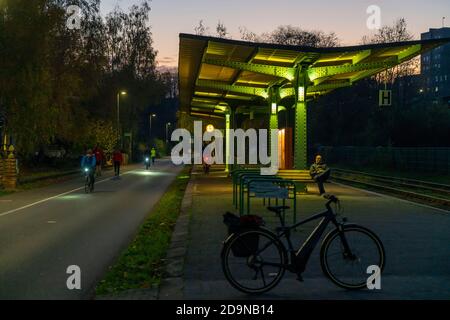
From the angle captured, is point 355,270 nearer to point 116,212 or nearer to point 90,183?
point 116,212

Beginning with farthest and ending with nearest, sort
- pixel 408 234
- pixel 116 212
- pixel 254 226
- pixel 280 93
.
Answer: pixel 280 93
pixel 116 212
pixel 408 234
pixel 254 226

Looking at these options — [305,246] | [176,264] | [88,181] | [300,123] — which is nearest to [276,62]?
[300,123]

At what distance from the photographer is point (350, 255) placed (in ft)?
24.2

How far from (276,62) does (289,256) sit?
54.1 ft

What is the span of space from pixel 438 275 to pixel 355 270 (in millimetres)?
1218

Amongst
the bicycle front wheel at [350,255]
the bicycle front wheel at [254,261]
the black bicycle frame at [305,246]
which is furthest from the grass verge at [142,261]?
the bicycle front wheel at [350,255]

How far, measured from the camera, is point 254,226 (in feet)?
23.1

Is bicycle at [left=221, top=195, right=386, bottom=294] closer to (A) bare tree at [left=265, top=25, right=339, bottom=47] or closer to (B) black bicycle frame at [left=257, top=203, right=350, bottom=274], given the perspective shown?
(B) black bicycle frame at [left=257, top=203, right=350, bottom=274]

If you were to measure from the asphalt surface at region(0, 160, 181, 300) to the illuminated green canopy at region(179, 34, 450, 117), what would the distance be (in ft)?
16.3

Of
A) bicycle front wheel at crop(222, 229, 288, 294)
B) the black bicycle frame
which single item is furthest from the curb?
the black bicycle frame

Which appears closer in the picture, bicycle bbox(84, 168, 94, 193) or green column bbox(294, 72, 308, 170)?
green column bbox(294, 72, 308, 170)

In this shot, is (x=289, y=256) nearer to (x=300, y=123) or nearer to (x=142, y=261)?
(x=142, y=261)

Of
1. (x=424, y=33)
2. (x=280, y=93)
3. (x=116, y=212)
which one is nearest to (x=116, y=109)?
(x=280, y=93)

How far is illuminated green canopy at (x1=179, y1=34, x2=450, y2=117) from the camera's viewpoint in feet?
63.8
